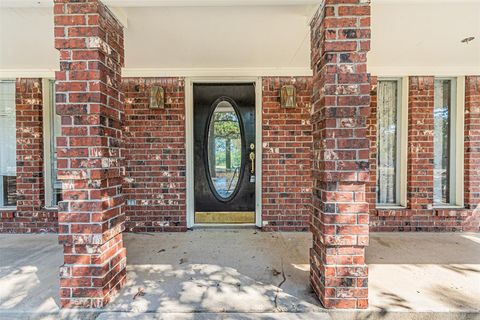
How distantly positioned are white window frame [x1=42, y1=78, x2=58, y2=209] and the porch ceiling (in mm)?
239

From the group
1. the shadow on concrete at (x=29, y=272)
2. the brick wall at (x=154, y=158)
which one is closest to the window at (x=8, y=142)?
the shadow on concrete at (x=29, y=272)

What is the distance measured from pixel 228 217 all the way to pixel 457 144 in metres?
3.28

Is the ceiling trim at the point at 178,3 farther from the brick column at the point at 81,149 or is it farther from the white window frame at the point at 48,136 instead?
the white window frame at the point at 48,136

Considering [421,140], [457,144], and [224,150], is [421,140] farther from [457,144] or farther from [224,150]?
[224,150]

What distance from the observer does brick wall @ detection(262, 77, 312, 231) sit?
3465 mm

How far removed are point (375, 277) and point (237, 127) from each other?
7.71 ft

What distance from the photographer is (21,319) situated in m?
1.76

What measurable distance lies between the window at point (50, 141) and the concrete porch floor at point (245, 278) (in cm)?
63

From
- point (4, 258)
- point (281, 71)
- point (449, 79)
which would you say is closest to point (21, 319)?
point (4, 258)

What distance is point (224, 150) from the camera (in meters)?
3.63

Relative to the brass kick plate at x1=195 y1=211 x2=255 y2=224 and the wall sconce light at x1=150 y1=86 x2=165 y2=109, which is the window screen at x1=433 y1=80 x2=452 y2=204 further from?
the wall sconce light at x1=150 y1=86 x2=165 y2=109

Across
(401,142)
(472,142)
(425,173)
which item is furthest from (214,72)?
(472,142)

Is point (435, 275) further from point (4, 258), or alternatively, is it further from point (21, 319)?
point (4, 258)

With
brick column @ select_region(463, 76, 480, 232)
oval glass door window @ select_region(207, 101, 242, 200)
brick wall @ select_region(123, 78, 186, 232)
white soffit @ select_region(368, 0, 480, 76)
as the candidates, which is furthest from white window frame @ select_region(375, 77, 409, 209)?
brick wall @ select_region(123, 78, 186, 232)
